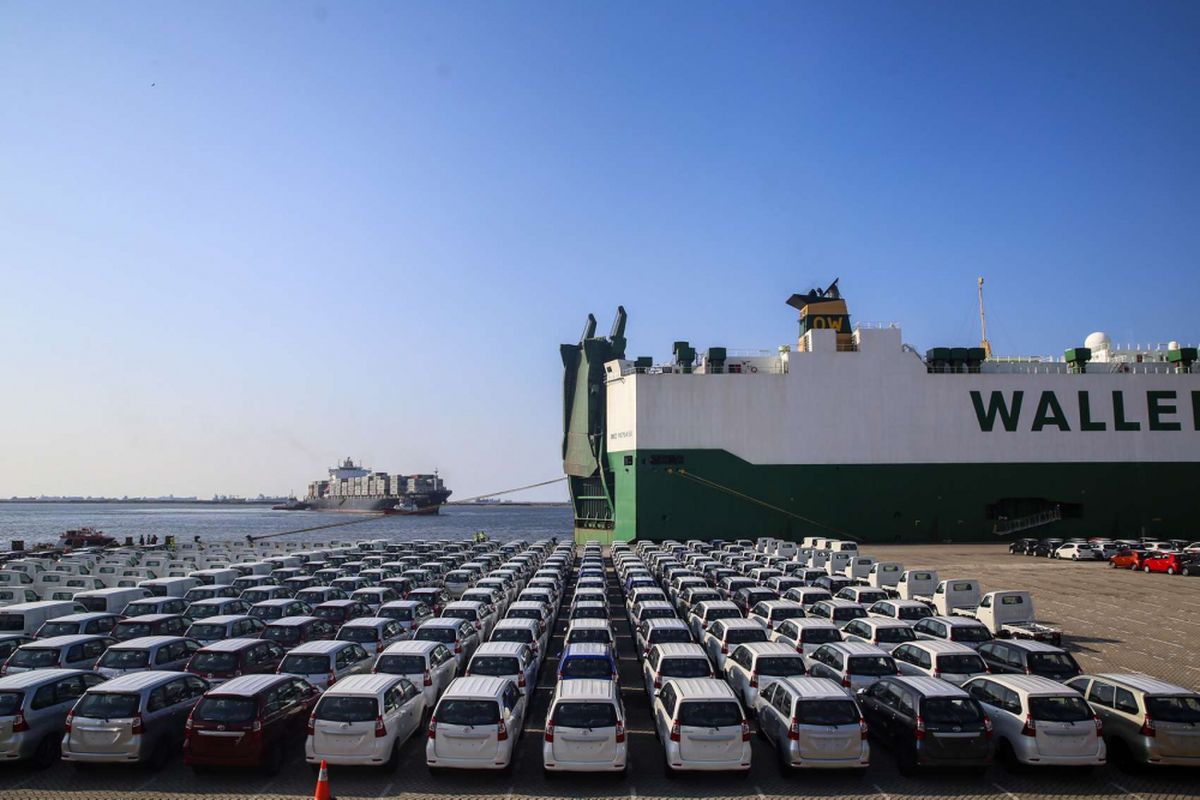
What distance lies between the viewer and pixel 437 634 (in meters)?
15.3

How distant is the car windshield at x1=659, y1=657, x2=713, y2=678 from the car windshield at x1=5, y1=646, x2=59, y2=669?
34.4 feet

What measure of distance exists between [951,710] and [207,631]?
13.4m

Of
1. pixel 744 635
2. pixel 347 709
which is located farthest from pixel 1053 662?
pixel 347 709

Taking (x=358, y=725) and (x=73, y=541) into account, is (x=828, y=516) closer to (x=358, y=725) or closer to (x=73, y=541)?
(x=358, y=725)

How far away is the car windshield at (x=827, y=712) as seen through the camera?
9.72m

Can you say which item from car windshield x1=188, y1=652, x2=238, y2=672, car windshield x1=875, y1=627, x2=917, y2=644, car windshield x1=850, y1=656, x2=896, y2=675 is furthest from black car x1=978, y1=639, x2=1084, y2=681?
car windshield x1=188, y1=652, x2=238, y2=672

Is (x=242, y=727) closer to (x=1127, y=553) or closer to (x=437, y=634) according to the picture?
(x=437, y=634)

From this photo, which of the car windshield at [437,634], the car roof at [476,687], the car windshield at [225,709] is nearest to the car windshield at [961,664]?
the car roof at [476,687]

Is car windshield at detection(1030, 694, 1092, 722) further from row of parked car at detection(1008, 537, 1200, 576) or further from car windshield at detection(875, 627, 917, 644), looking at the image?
row of parked car at detection(1008, 537, 1200, 576)

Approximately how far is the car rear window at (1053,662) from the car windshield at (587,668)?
7268 mm

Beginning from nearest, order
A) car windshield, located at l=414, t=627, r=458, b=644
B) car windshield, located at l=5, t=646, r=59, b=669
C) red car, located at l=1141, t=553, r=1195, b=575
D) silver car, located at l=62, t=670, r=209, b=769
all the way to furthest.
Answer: silver car, located at l=62, t=670, r=209, b=769 < car windshield, located at l=5, t=646, r=59, b=669 < car windshield, located at l=414, t=627, r=458, b=644 < red car, located at l=1141, t=553, r=1195, b=575

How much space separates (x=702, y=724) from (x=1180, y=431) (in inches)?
2104

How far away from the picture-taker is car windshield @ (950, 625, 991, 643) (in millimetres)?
15352

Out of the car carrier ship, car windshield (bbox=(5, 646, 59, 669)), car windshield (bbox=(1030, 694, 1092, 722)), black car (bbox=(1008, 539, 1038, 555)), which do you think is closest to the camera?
car windshield (bbox=(1030, 694, 1092, 722))
